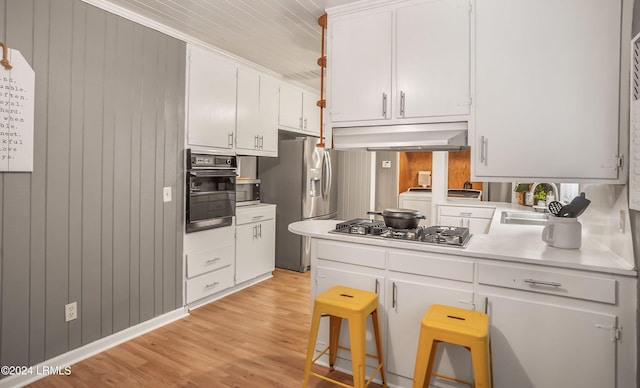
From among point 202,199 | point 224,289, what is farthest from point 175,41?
point 224,289

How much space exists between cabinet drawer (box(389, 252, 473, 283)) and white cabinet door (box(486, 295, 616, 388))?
0.57 ft

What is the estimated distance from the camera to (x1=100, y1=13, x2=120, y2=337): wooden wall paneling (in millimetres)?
2570

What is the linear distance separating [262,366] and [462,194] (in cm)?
471

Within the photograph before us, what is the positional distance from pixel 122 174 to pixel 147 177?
21cm

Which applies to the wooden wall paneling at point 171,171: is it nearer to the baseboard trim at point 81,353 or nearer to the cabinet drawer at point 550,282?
the baseboard trim at point 81,353

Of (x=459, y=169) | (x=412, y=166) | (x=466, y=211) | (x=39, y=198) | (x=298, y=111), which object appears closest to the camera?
(x=39, y=198)

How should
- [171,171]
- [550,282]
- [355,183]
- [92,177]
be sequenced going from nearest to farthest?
[550,282]
[92,177]
[171,171]
[355,183]

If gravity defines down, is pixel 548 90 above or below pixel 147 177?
above

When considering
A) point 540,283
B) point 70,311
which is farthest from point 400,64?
point 70,311

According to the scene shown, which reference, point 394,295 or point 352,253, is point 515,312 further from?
point 352,253

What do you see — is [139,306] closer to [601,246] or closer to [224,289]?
[224,289]

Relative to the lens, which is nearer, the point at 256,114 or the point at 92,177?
the point at 92,177

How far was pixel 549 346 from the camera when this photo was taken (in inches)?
68.8

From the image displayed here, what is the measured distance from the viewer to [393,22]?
2410 mm
